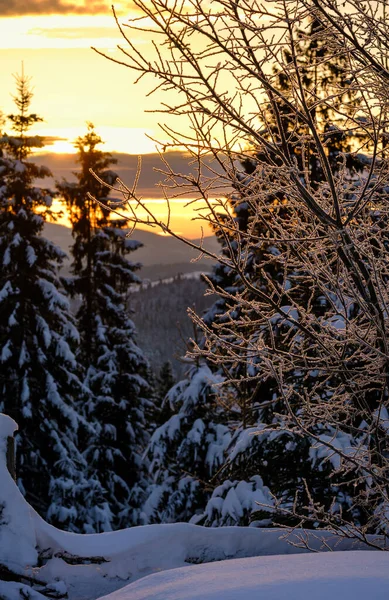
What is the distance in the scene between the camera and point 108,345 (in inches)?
841

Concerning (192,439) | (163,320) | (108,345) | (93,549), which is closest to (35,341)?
(108,345)

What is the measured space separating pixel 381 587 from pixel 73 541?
3068 millimetres

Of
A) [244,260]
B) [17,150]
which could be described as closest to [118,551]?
[244,260]

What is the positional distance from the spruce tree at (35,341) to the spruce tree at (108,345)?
2732mm

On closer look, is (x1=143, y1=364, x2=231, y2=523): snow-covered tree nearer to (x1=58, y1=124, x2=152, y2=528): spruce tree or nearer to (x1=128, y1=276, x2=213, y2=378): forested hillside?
(x1=58, y1=124, x2=152, y2=528): spruce tree

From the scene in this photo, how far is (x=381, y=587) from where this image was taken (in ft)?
9.89

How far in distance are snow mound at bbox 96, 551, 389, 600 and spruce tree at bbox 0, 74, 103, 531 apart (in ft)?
44.0

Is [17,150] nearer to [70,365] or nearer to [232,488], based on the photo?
[70,365]

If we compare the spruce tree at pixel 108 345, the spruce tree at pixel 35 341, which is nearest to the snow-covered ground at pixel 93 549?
the spruce tree at pixel 35 341

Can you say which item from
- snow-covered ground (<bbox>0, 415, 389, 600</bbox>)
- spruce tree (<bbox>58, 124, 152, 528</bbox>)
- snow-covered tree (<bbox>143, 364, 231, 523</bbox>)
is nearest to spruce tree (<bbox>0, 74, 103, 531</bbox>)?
spruce tree (<bbox>58, 124, 152, 528</bbox>)

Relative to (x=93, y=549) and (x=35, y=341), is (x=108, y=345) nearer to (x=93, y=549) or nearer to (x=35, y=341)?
(x=35, y=341)

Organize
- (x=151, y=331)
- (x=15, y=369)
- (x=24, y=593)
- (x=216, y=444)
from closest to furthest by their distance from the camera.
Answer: (x=24, y=593) → (x=216, y=444) → (x=15, y=369) → (x=151, y=331)

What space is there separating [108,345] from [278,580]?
724 inches

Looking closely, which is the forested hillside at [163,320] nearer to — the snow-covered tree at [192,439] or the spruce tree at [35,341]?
the spruce tree at [35,341]
